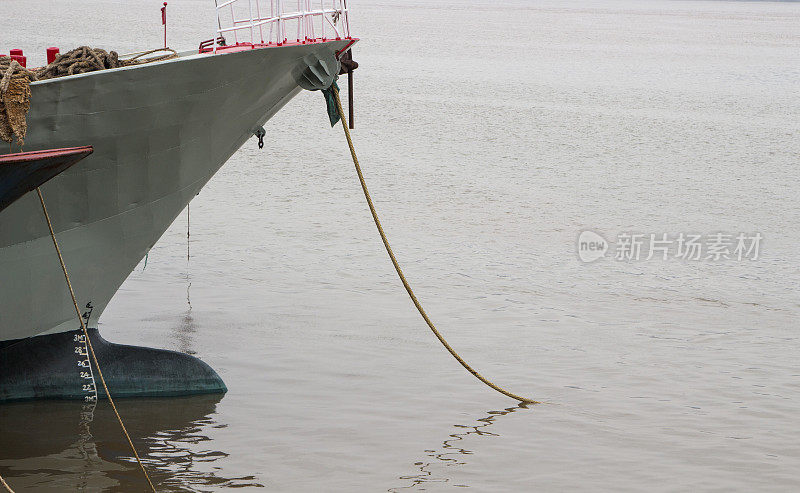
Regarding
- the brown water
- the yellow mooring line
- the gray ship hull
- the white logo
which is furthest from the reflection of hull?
the white logo

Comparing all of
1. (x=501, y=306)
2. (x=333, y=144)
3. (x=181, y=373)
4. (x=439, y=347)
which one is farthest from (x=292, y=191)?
(x=181, y=373)

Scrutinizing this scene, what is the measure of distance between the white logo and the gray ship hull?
5636 millimetres

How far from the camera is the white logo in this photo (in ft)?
40.1

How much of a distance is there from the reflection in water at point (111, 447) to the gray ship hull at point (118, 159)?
0.65m

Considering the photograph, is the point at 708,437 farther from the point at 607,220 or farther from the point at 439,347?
the point at 607,220

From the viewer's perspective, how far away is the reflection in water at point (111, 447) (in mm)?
6152

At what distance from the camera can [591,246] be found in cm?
1280

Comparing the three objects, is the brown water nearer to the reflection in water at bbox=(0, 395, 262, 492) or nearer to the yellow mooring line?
the reflection in water at bbox=(0, 395, 262, 492)

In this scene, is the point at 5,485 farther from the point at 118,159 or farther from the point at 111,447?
the point at 118,159

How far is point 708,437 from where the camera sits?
7.16m

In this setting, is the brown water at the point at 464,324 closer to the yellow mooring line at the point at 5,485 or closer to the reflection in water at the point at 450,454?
the reflection in water at the point at 450,454

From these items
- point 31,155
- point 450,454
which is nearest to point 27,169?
point 31,155

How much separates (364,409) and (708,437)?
2.51 meters

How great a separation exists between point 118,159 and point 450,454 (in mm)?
3093
